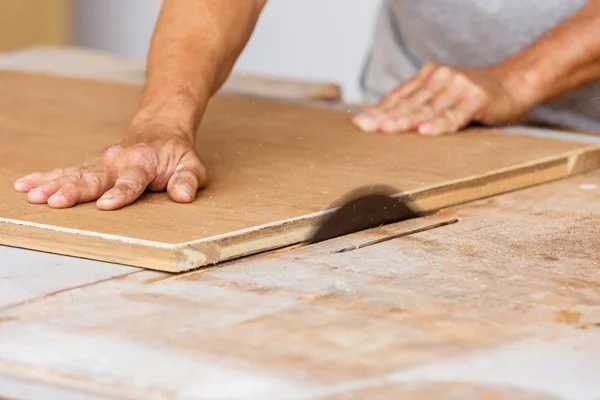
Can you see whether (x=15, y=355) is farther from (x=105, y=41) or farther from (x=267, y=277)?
(x=105, y=41)

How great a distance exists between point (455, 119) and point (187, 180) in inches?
22.6

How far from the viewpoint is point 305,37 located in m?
→ 3.58

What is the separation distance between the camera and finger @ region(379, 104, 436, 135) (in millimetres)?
1549

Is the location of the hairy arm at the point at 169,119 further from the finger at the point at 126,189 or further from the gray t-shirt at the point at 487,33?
the gray t-shirt at the point at 487,33

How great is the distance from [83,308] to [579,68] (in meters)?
1.04

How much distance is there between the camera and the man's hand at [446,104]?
156 cm

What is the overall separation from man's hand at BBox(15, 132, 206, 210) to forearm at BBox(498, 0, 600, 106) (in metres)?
0.60

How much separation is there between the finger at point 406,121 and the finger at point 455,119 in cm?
2

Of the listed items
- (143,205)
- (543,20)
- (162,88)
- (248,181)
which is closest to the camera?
(143,205)

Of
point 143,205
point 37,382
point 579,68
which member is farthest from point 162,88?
point 37,382

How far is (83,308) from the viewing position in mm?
815

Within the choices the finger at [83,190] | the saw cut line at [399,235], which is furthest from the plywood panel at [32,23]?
the saw cut line at [399,235]

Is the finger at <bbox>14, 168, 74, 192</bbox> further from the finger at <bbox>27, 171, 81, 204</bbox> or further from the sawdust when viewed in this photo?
the sawdust

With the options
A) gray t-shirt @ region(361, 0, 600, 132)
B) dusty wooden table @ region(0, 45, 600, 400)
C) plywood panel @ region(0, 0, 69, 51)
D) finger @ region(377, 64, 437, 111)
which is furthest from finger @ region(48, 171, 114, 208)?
plywood panel @ region(0, 0, 69, 51)
